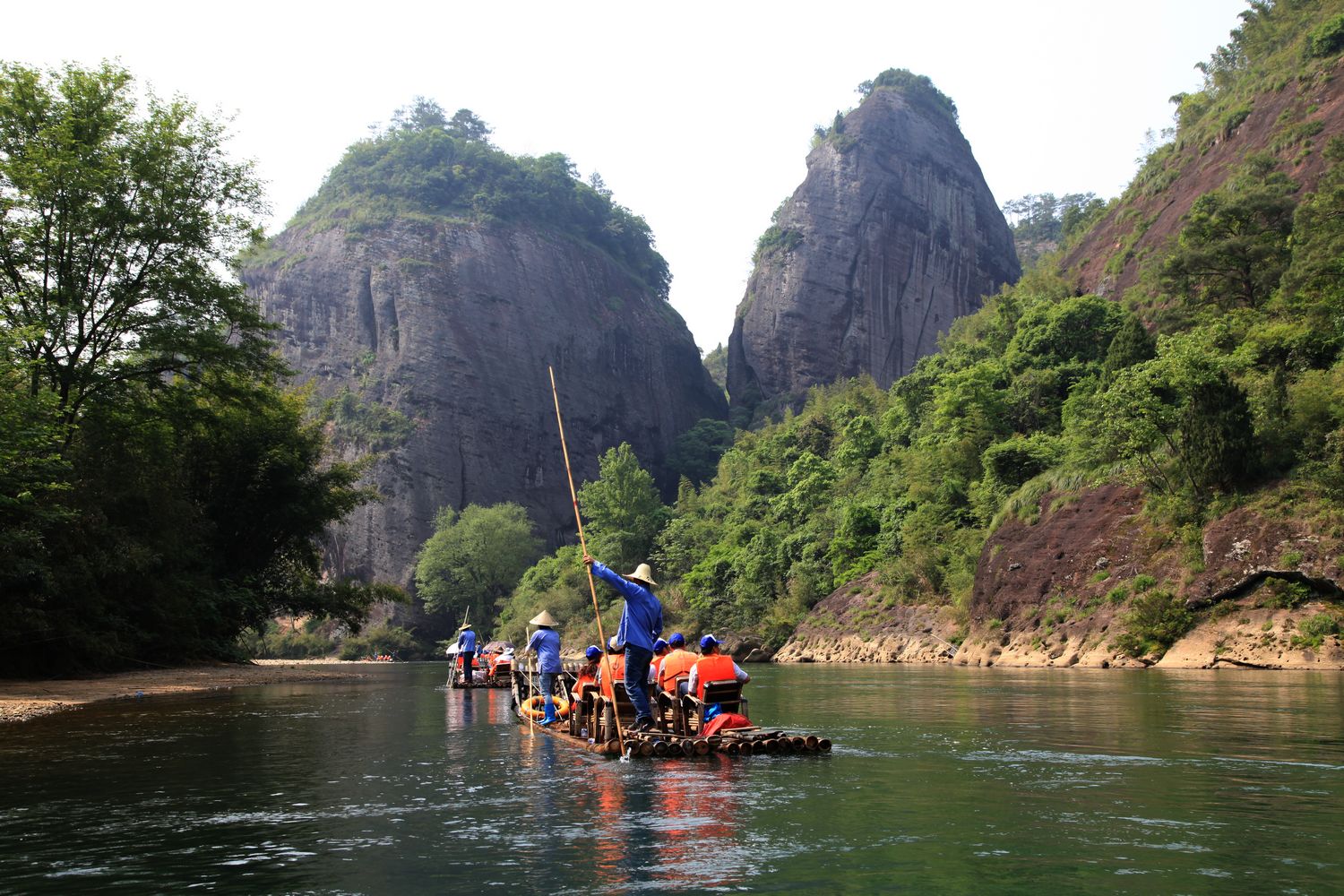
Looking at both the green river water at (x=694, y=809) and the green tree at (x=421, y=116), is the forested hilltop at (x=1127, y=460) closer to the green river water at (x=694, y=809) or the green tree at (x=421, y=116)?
the green river water at (x=694, y=809)

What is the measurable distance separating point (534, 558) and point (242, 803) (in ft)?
323

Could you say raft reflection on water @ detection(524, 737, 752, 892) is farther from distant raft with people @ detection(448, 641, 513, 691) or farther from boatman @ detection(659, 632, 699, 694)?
distant raft with people @ detection(448, 641, 513, 691)

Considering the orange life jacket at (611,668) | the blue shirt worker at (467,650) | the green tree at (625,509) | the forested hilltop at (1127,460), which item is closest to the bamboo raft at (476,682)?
the blue shirt worker at (467,650)

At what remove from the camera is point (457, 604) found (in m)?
103

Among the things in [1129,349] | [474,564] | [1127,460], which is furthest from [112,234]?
[474,564]

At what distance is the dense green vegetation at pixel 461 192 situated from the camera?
127 metres

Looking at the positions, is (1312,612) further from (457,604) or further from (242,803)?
(457,604)

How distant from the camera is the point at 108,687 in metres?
24.6

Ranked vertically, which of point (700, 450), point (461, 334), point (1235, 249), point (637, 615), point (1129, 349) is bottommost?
point (637, 615)

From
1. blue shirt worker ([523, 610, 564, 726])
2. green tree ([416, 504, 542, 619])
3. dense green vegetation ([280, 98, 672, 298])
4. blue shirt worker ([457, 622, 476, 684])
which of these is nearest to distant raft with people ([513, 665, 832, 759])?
blue shirt worker ([523, 610, 564, 726])

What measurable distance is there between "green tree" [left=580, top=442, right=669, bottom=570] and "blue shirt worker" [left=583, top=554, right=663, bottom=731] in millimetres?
75454

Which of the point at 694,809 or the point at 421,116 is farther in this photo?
the point at 421,116

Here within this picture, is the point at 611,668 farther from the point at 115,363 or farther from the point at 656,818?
the point at 115,363

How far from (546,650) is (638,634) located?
5421mm
